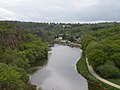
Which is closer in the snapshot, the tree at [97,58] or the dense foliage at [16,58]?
the dense foliage at [16,58]

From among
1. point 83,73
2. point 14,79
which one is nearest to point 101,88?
point 83,73

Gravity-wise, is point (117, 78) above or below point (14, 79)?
below

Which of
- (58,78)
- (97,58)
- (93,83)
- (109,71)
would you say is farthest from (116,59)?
(58,78)

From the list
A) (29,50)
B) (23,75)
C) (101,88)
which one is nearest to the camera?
(23,75)

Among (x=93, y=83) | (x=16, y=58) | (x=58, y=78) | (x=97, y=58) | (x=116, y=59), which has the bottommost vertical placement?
(x=58, y=78)

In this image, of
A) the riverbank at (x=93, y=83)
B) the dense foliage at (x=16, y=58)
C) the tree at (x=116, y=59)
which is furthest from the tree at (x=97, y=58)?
the dense foliage at (x=16, y=58)

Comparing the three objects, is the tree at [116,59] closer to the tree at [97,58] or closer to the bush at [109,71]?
the tree at [97,58]

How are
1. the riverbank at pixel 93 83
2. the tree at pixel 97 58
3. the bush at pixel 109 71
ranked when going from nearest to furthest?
the riverbank at pixel 93 83
the bush at pixel 109 71
the tree at pixel 97 58

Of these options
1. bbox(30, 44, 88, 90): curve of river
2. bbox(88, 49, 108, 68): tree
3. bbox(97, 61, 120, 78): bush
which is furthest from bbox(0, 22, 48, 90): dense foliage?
bbox(97, 61, 120, 78): bush

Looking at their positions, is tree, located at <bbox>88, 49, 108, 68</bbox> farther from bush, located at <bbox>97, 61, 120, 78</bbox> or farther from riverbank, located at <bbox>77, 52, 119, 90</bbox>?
bush, located at <bbox>97, 61, 120, 78</bbox>

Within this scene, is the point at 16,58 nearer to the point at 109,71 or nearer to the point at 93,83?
the point at 93,83

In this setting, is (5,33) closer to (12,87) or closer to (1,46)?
(1,46)
